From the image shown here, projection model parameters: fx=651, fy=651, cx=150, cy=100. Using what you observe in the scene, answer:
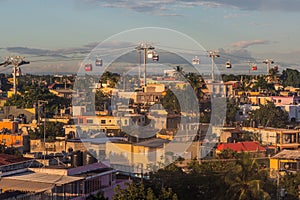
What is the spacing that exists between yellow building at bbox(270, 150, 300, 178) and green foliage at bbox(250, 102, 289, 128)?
10.4 meters

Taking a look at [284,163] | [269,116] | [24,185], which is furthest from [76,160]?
[269,116]

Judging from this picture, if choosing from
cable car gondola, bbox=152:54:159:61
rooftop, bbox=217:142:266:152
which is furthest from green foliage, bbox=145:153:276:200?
cable car gondola, bbox=152:54:159:61

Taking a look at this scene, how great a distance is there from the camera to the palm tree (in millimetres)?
11094

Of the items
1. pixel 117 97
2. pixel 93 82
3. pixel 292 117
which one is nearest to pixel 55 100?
pixel 117 97

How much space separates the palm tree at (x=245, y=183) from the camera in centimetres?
1109

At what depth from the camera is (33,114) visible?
27.3m

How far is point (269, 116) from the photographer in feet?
87.9

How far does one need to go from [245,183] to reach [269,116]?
15.9m

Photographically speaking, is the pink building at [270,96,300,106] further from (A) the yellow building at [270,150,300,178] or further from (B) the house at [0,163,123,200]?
(B) the house at [0,163,123,200]

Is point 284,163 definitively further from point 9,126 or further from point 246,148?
point 9,126

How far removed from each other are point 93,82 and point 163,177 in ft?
91.9

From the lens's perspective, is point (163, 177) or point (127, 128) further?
point (127, 128)

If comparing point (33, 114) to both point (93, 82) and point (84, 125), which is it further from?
point (93, 82)

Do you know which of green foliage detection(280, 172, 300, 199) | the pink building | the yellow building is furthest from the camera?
the pink building
